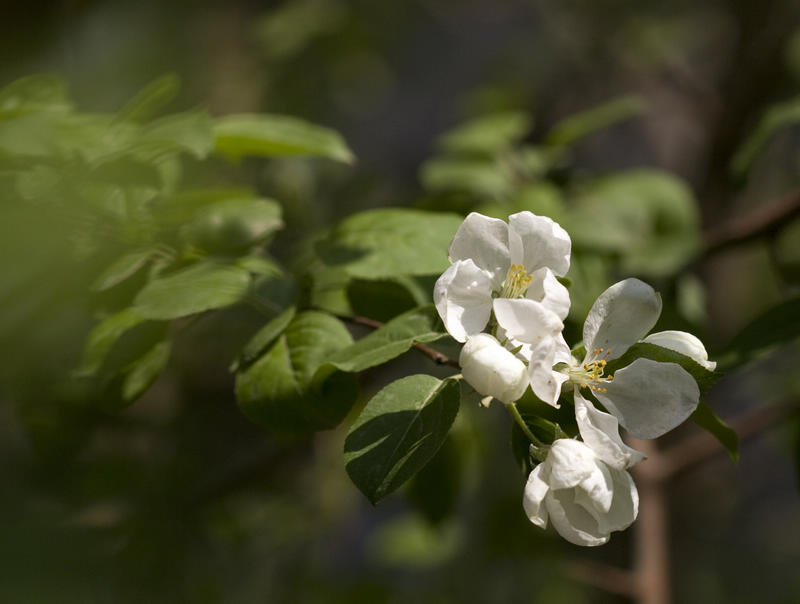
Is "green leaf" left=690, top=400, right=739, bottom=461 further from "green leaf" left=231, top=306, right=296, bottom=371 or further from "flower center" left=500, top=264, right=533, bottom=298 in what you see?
"green leaf" left=231, top=306, right=296, bottom=371

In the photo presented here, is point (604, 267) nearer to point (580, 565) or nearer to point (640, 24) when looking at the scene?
point (580, 565)

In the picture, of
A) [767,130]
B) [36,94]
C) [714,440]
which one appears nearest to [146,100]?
[36,94]

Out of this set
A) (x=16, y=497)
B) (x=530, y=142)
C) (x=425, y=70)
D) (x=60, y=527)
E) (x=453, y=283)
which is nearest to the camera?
(x=453, y=283)

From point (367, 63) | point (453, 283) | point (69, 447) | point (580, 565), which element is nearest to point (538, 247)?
point (453, 283)

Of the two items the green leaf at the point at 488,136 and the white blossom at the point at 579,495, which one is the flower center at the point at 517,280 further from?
the green leaf at the point at 488,136

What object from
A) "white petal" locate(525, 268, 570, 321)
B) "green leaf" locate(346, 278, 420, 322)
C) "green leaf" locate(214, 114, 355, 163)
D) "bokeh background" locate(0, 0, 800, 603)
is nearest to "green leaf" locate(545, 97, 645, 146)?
"bokeh background" locate(0, 0, 800, 603)

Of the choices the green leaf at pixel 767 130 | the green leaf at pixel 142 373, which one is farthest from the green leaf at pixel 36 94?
the green leaf at pixel 767 130
